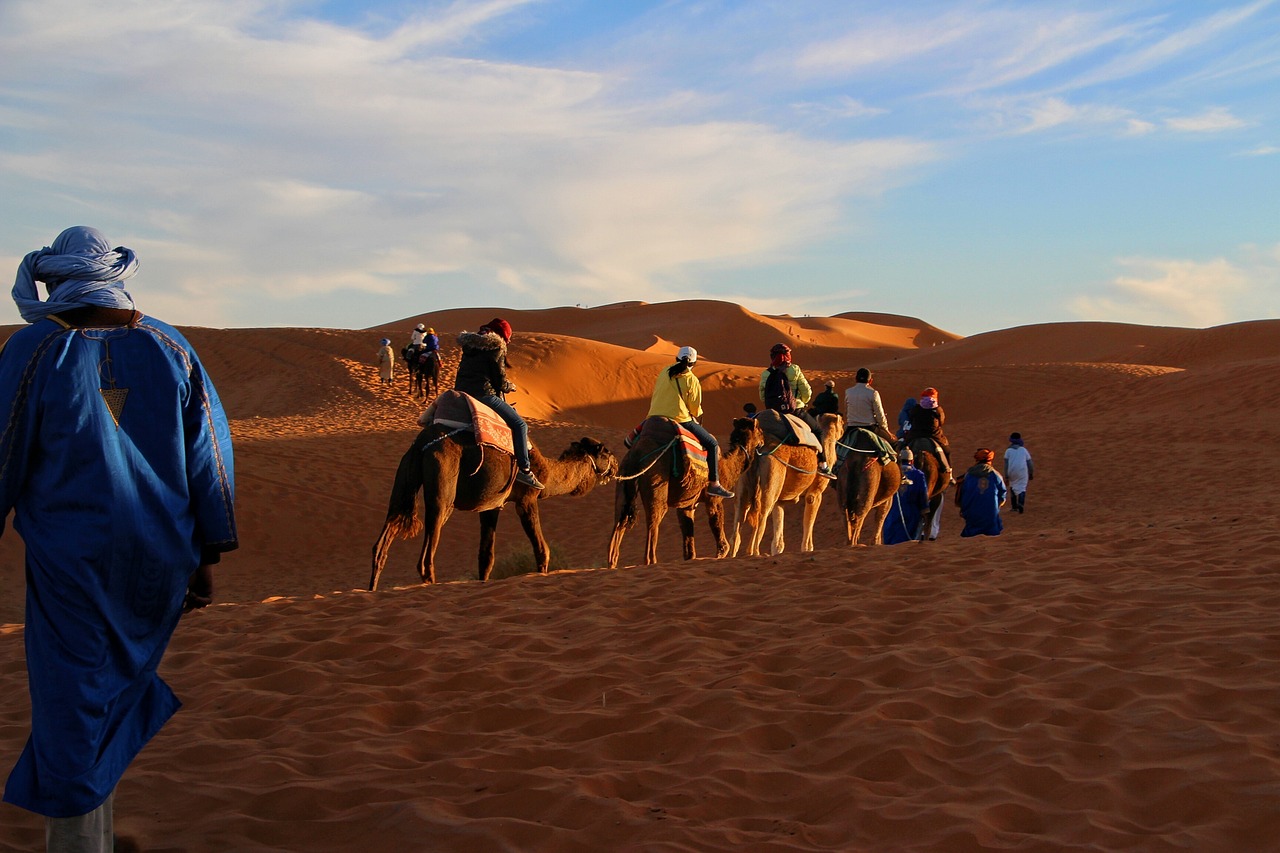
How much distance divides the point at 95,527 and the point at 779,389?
33.7 ft

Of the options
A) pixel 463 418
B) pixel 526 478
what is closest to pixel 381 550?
pixel 463 418

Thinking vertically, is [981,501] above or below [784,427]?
below

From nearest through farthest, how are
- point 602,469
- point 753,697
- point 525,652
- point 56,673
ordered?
1. point 56,673
2. point 753,697
3. point 525,652
4. point 602,469

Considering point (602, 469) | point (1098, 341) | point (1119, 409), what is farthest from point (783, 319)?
point (602, 469)

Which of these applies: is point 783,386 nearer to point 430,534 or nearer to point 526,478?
point 526,478

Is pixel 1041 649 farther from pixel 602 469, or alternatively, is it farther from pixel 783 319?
pixel 783 319

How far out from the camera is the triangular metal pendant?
3719 mm

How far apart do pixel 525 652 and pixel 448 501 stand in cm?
372

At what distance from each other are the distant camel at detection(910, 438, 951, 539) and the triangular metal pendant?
1193cm

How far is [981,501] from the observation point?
A: 1373 centimetres

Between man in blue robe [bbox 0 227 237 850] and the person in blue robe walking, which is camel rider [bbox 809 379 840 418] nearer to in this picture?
the person in blue robe walking

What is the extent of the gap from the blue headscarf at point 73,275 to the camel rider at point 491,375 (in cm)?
651

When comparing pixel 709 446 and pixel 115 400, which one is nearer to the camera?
pixel 115 400

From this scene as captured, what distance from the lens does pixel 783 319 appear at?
283 feet
